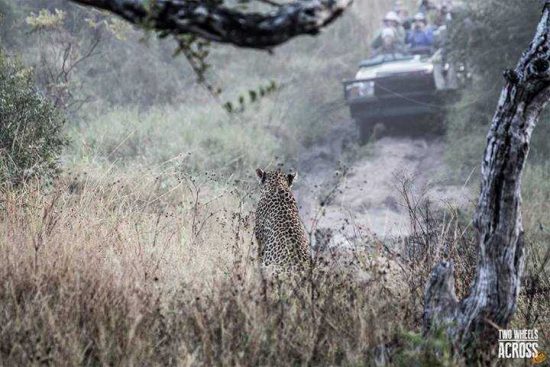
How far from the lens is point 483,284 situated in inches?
181

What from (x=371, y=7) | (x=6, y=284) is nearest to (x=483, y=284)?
(x=6, y=284)

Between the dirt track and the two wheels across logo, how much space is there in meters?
7.20

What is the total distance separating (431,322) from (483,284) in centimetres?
37

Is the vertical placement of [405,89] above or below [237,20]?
below

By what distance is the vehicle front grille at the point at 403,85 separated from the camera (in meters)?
15.7

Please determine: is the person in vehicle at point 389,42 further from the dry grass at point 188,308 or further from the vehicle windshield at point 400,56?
the dry grass at point 188,308

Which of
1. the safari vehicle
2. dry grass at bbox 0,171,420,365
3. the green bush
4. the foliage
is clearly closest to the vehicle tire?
the safari vehicle

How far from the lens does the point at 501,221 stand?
453cm

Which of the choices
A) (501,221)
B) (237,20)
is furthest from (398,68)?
A: (237,20)

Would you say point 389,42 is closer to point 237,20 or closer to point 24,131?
point 24,131

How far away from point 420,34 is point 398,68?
219 cm

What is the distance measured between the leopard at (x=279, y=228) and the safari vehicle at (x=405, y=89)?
29.4 ft

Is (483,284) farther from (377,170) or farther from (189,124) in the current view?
(189,124)

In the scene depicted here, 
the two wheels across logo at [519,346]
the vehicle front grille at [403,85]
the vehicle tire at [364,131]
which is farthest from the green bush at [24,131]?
the vehicle tire at [364,131]
